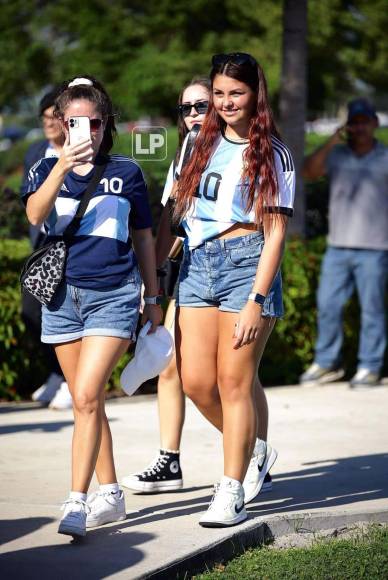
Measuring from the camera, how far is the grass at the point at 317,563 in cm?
434

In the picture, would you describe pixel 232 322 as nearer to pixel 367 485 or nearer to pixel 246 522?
pixel 246 522

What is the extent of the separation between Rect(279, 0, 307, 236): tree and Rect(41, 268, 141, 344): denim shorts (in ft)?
16.9

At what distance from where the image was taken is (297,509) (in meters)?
5.34

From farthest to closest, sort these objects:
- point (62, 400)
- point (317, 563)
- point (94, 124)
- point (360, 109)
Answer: point (360, 109)
point (62, 400)
point (94, 124)
point (317, 563)

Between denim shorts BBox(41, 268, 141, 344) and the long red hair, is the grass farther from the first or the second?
the long red hair

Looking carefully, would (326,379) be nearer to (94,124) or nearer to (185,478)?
(185,478)

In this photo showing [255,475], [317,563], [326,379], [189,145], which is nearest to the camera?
[317,563]

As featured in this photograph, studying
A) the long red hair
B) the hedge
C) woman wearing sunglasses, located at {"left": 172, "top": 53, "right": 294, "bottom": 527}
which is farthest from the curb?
the hedge

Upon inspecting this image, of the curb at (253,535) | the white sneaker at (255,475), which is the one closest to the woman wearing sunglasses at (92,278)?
the curb at (253,535)

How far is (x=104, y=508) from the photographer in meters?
4.90

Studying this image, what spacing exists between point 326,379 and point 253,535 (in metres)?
4.23

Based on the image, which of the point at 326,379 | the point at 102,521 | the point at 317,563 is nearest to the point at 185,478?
the point at 102,521

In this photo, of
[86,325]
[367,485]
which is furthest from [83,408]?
[367,485]

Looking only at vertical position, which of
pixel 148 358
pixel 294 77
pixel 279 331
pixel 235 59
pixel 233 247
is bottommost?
pixel 279 331
